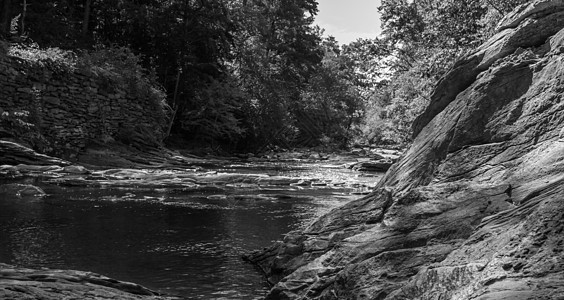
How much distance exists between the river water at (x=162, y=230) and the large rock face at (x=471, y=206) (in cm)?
99

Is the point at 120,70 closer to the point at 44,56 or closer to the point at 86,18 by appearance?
the point at 44,56

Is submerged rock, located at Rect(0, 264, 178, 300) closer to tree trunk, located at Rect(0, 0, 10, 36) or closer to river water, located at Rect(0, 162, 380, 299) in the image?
river water, located at Rect(0, 162, 380, 299)

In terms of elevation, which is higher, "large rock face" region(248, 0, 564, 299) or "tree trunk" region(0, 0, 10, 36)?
"tree trunk" region(0, 0, 10, 36)

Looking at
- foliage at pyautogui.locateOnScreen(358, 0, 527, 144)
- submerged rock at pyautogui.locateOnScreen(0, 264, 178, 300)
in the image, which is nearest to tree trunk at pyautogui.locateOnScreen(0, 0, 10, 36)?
foliage at pyautogui.locateOnScreen(358, 0, 527, 144)

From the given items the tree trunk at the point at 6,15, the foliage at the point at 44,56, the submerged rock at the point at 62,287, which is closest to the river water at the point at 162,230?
the submerged rock at the point at 62,287

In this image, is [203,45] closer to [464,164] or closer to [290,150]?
[290,150]

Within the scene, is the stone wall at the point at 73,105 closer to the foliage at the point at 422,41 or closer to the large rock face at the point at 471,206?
the foliage at the point at 422,41

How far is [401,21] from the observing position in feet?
109

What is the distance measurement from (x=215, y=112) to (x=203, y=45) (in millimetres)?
4941

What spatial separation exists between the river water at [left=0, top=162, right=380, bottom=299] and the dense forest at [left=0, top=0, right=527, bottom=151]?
365 inches

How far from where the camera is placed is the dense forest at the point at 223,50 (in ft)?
74.2

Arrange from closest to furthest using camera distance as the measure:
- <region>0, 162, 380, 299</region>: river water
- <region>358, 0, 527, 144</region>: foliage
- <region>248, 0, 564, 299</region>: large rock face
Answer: <region>248, 0, 564, 299</region>: large rock face → <region>0, 162, 380, 299</region>: river water → <region>358, 0, 527, 144</region>: foliage

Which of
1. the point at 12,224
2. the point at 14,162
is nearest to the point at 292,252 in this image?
the point at 12,224

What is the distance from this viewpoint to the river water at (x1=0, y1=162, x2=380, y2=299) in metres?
7.67
